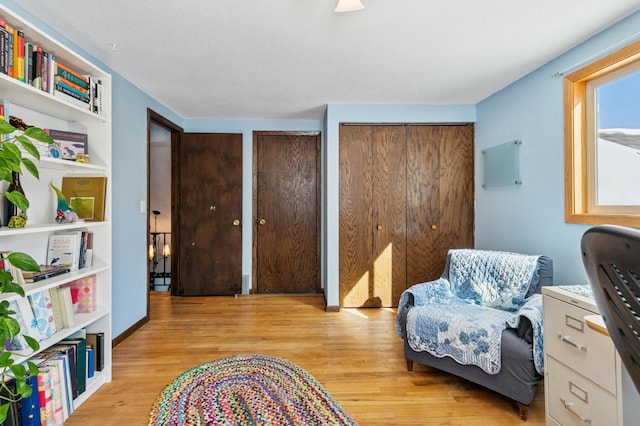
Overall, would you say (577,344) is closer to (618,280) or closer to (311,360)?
(618,280)

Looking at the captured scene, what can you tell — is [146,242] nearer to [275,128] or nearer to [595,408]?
[275,128]

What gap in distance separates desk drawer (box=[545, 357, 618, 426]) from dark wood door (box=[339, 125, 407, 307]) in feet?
6.11

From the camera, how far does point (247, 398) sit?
1747mm

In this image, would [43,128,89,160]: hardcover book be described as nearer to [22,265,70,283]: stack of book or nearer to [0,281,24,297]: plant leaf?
[22,265,70,283]: stack of book

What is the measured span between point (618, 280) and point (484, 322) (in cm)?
154

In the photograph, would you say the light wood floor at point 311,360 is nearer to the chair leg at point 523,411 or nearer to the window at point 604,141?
the chair leg at point 523,411

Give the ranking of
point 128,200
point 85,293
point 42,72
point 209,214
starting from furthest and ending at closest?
1. point 209,214
2. point 128,200
3. point 85,293
4. point 42,72

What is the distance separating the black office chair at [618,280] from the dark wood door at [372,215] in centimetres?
282

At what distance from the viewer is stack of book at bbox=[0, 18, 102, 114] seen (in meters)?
1.37

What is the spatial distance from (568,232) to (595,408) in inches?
50.4

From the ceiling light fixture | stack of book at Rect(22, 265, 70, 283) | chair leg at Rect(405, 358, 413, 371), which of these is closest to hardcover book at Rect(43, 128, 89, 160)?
stack of book at Rect(22, 265, 70, 283)

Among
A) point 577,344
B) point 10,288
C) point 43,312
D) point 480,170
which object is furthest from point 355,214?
point 10,288

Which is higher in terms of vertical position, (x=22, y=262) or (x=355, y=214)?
(x=355, y=214)

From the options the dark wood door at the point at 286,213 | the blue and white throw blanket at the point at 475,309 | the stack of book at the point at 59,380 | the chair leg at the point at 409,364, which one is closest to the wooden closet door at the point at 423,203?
the blue and white throw blanket at the point at 475,309
